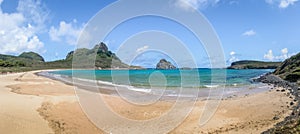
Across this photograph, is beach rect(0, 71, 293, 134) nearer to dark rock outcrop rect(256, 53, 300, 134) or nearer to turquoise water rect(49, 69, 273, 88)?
dark rock outcrop rect(256, 53, 300, 134)

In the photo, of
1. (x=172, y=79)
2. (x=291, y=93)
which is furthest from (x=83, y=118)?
(x=172, y=79)

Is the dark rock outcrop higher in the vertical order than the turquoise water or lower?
lower

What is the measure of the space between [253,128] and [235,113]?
507 centimetres

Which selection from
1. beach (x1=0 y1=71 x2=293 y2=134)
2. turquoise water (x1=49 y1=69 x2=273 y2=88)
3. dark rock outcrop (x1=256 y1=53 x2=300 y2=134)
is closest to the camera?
dark rock outcrop (x1=256 y1=53 x2=300 y2=134)

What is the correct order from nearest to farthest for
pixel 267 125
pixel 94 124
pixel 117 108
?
1. pixel 267 125
2. pixel 94 124
3. pixel 117 108

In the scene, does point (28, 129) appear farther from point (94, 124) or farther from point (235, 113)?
point (235, 113)

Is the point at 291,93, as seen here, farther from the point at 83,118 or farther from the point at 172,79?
the point at 172,79

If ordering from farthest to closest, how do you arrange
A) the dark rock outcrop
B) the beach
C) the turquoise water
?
the turquoise water < the beach < the dark rock outcrop

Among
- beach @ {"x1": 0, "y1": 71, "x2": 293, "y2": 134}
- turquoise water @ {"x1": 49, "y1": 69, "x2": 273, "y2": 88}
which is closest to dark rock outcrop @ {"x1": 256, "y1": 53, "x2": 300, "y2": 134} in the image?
beach @ {"x1": 0, "y1": 71, "x2": 293, "y2": 134}

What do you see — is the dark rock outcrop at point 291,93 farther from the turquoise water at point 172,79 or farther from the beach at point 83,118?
the turquoise water at point 172,79

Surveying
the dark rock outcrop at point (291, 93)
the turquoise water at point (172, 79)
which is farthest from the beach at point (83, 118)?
the turquoise water at point (172, 79)

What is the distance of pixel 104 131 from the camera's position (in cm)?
1359

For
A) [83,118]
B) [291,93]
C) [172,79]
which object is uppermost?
[172,79]

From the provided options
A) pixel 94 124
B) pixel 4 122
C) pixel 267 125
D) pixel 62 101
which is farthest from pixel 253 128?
pixel 62 101
